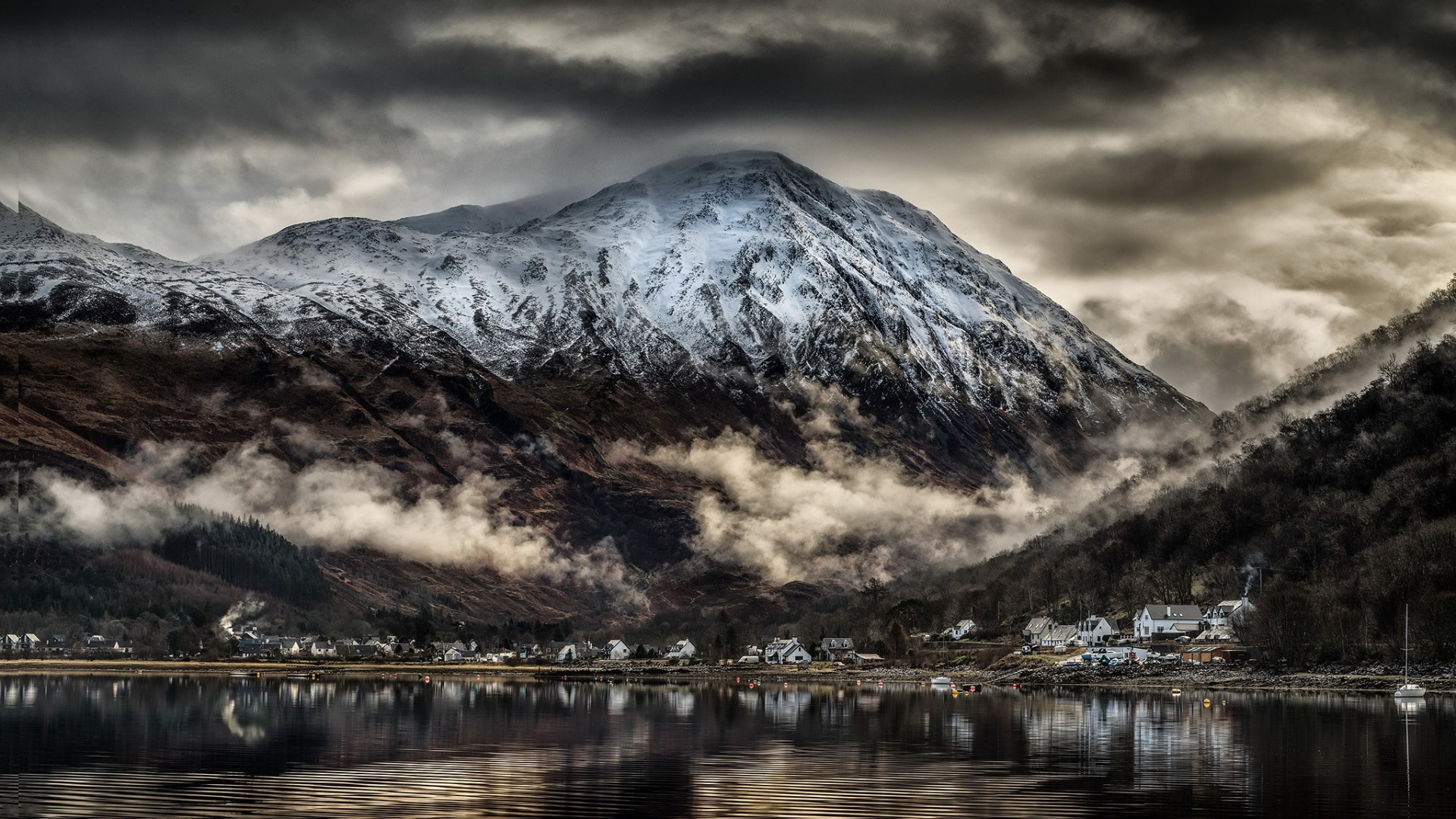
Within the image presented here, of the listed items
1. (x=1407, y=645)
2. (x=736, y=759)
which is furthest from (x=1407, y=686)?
(x=736, y=759)

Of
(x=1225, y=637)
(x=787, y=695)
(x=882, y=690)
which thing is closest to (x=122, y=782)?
(x=787, y=695)

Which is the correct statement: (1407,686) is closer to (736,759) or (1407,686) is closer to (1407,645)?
(1407,645)

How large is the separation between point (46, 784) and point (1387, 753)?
64.0 meters

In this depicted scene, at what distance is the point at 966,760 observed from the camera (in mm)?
73312

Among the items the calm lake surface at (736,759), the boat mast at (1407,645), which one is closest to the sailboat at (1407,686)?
the boat mast at (1407,645)

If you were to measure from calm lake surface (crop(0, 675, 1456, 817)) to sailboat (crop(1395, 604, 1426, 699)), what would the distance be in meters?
1.24

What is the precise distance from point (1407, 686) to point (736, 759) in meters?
75.3

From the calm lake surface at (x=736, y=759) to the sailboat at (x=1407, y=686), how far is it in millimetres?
1243

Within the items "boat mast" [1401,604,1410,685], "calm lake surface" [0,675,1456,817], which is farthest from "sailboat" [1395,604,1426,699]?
"calm lake surface" [0,675,1456,817]

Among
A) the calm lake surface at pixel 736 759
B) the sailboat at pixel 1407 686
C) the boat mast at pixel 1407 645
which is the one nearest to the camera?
the calm lake surface at pixel 736 759

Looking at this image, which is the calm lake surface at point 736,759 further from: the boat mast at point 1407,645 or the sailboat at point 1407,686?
the boat mast at point 1407,645

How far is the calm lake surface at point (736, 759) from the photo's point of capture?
55.5 m

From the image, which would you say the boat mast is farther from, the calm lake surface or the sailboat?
the calm lake surface

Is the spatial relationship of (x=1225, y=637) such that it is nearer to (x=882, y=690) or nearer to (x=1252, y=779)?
(x=882, y=690)
